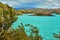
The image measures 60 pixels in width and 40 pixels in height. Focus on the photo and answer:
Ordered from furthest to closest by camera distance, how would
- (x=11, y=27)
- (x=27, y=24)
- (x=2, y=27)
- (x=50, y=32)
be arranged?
(x=50, y=32) < (x=27, y=24) < (x=11, y=27) < (x=2, y=27)

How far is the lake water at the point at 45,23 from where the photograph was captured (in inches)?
240

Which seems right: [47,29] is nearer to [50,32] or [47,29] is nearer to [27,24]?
[50,32]

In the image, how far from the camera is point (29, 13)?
6.61 meters

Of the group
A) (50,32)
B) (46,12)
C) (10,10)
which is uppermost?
(10,10)

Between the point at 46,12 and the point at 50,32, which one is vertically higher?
the point at 46,12

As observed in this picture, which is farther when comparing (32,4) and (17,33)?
(32,4)

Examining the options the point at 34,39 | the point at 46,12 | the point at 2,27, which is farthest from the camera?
the point at 46,12

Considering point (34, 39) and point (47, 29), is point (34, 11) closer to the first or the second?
point (47, 29)

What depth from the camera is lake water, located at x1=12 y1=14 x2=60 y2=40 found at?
611 centimetres

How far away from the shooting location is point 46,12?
6.75 meters

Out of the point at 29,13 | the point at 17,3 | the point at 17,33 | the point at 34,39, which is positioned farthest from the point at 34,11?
the point at 17,33

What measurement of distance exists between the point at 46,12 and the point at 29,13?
56cm

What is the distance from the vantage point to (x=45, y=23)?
6715 mm

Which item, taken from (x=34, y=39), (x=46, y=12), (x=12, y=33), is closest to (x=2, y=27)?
(x=12, y=33)
